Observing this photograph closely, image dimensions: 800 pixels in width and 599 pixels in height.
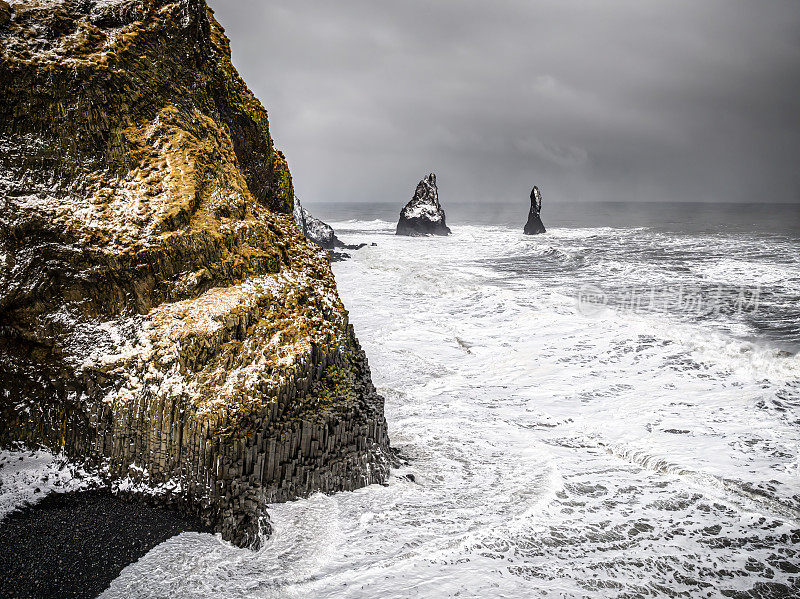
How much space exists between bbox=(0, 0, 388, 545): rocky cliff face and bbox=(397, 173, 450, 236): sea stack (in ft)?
142

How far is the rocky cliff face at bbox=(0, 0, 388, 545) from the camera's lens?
4.39 meters

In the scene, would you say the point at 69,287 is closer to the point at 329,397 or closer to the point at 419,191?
the point at 329,397

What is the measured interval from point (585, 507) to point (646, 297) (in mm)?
14368

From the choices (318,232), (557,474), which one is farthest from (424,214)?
(557,474)

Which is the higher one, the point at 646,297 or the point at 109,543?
the point at 646,297

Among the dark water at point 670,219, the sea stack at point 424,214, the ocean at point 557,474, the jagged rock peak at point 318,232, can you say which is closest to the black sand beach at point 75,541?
the ocean at point 557,474

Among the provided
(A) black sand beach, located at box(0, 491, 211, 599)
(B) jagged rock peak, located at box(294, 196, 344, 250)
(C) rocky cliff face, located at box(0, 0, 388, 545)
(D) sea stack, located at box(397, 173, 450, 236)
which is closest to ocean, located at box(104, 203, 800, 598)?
(A) black sand beach, located at box(0, 491, 211, 599)

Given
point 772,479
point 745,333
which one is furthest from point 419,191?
point 772,479

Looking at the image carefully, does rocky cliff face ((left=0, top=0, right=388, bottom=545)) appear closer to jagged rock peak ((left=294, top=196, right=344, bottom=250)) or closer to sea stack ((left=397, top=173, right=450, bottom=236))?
jagged rock peak ((left=294, top=196, right=344, bottom=250))

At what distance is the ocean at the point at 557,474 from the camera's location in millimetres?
4047

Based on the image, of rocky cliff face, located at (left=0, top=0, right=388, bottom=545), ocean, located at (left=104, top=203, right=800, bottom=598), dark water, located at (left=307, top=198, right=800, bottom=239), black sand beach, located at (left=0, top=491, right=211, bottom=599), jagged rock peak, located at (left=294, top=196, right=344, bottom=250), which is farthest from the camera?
dark water, located at (left=307, top=198, right=800, bottom=239)

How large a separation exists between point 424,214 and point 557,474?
43428 millimetres

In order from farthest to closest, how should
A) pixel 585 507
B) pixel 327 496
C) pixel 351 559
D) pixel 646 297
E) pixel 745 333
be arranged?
pixel 646 297, pixel 745 333, pixel 585 507, pixel 327 496, pixel 351 559

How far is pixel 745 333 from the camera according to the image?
12203 millimetres
